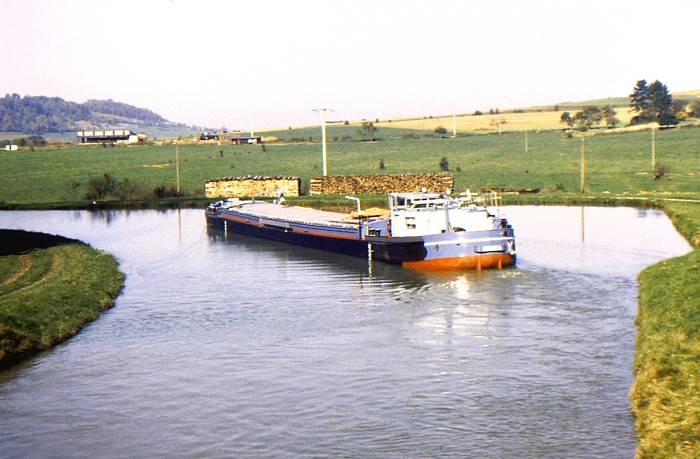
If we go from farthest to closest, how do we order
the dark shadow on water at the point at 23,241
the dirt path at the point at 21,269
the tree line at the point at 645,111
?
the tree line at the point at 645,111
the dark shadow on water at the point at 23,241
the dirt path at the point at 21,269

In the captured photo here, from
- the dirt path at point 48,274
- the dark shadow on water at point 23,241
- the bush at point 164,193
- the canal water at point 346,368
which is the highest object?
the bush at point 164,193

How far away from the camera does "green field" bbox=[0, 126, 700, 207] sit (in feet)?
258

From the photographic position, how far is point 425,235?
1430 inches

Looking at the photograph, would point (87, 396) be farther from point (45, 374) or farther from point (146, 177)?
point (146, 177)

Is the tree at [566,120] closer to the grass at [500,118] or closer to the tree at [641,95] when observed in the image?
the grass at [500,118]

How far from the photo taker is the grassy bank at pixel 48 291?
23328mm

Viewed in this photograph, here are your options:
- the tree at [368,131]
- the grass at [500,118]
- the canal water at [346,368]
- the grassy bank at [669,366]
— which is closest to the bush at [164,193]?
the canal water at [346,368]

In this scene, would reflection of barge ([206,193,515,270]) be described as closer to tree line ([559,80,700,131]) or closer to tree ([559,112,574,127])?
tree line ([559,80,700,131])

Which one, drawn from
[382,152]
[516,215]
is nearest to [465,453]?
[516,215]

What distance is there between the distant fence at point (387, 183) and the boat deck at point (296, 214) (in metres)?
9.99

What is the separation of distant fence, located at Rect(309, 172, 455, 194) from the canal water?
111ft

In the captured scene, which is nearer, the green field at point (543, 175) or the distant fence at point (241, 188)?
the green field at point (543, 175)

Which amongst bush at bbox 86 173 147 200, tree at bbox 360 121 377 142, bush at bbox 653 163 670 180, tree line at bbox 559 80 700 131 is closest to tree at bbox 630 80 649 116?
tree line at bbox 559 80 700 131

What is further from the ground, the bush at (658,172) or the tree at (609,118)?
the tree at (609,118)
